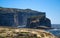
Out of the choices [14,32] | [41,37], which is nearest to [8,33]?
[14,32]

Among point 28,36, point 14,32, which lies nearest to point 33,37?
point 28,36

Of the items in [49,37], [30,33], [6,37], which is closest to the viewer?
[6,37]

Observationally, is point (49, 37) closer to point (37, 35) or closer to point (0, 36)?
point (37, 35)

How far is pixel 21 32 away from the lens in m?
27.3

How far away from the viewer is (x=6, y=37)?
25422mm

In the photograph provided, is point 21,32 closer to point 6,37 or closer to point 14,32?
point 14,32

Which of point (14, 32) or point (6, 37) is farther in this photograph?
point (14, 32)

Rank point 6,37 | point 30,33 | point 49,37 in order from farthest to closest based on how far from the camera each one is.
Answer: point 49,37 < point 30,33 < point 6,37

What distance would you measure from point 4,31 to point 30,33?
3.71 meters

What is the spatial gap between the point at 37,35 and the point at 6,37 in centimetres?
447

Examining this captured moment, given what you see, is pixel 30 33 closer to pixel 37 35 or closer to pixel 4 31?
pixel 37 35

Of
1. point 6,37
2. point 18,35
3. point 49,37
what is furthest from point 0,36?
Answer: point 49,37

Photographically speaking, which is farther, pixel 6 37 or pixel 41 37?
pixel 41 37

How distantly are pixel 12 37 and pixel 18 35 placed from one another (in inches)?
40.8
